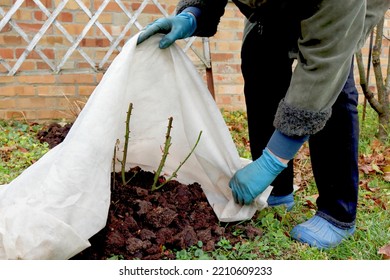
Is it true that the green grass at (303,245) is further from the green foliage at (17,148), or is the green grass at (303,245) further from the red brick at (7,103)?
the red brick at (7,103)

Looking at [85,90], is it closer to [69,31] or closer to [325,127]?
[69,31]

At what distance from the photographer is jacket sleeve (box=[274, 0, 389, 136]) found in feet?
4.66

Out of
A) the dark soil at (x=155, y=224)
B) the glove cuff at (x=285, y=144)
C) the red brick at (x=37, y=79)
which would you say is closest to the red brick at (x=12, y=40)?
the red brick at (x=37, y=79)

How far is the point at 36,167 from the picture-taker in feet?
5.17

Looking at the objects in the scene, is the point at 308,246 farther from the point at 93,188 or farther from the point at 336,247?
the point at 93,188

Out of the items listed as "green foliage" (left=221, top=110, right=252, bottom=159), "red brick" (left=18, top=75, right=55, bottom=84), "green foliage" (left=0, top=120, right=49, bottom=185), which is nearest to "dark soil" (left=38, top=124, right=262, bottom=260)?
"green foliage" (left=0, top=120, right=49, bottom=185)

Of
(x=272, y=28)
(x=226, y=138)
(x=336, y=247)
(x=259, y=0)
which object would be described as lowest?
(x=336, y=247)

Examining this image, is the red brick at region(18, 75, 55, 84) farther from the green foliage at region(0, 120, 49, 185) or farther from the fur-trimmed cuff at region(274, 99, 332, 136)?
Result: the fur-trimmed cuff at region(274, 99, 332, 136)

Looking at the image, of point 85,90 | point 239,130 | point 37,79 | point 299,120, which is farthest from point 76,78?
point 299,120

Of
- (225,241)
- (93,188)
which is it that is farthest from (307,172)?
(93,188)

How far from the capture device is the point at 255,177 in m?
1.65

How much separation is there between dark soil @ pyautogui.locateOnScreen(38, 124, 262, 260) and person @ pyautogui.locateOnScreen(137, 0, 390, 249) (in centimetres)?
13

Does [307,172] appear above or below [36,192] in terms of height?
below
